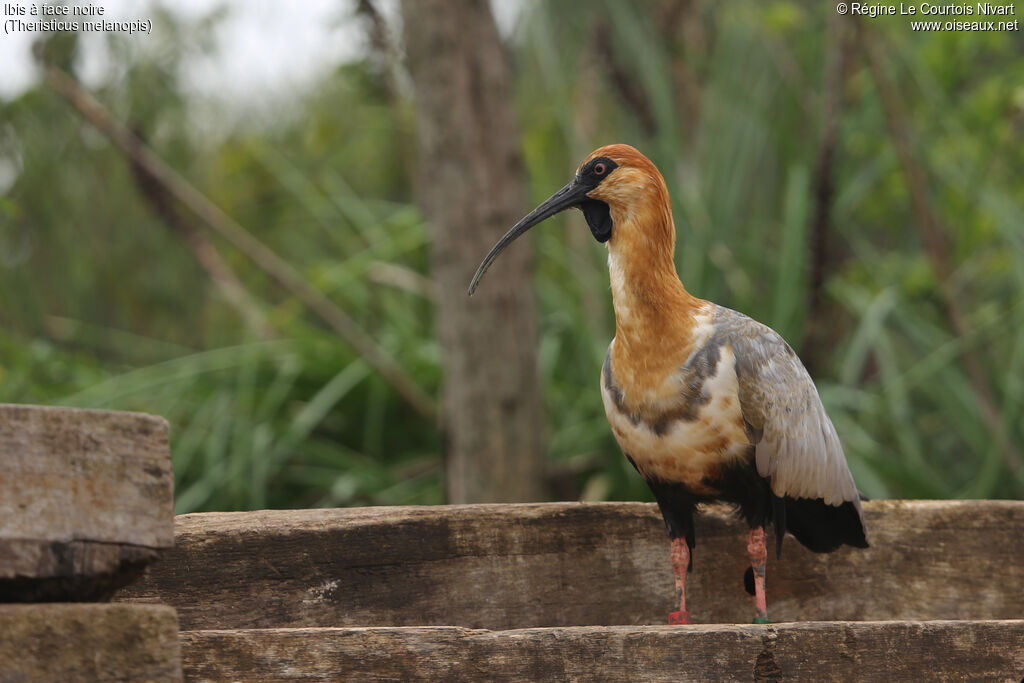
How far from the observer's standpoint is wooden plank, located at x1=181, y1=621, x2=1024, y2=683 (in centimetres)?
170

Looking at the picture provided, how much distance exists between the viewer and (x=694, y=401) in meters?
2.31

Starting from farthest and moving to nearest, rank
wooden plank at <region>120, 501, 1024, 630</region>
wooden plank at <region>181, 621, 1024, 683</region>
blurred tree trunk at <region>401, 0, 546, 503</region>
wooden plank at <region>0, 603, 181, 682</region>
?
blurred tree trunk at <region>401, 0, 546, 503</region>, wooden plank at <region>120, 501, 1024, 630</region>, wooden plank at <region>181, 621, 1024, 683</region>, wooden plank at <region>0, 603, 181, 682</region>

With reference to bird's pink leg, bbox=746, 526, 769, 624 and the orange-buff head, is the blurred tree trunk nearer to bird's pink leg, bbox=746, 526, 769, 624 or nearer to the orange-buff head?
the orange-buff head

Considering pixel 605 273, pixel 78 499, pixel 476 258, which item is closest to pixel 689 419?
pixel 78 499

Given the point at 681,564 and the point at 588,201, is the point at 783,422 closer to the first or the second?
the point at 681,564

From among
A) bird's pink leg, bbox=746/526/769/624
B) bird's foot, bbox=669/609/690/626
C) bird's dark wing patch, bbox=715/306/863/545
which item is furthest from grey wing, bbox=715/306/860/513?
bird's foot, bbox=669/609/690/626

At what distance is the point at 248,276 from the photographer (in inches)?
323

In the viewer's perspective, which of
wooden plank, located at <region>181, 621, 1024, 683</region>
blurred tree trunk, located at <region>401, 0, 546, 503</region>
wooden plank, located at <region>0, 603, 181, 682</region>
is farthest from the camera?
blurred tree trunk, located at <region>401, 0, 546, 503</region>

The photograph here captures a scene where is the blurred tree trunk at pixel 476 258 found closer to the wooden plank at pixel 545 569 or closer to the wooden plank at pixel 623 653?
the wooden plank at pixel 545 569

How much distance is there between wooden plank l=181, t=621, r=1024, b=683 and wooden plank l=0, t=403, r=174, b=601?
0.27 m

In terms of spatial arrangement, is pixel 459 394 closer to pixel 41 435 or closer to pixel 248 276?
pixel 41 435

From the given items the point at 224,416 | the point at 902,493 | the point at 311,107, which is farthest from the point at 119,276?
the point at 902,493

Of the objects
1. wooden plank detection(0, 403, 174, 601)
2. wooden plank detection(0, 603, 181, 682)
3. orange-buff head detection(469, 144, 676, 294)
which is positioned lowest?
wooden plank detection(0, 603, 181, 682)

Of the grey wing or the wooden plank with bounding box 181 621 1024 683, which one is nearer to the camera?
the wooden plank with bounding box 181 621 1024 683
